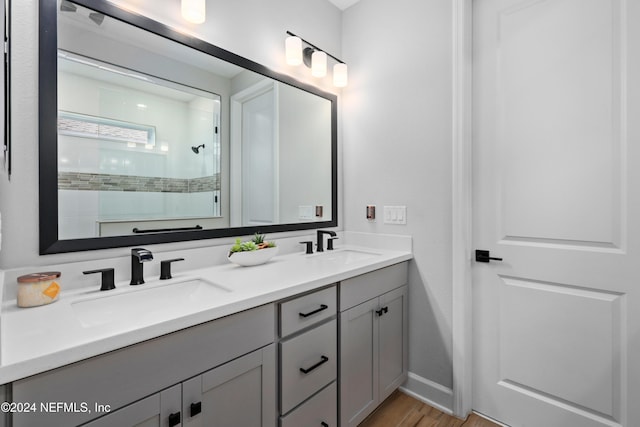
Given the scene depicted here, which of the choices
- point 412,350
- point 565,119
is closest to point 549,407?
point 412,350

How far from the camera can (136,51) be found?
4.42ft

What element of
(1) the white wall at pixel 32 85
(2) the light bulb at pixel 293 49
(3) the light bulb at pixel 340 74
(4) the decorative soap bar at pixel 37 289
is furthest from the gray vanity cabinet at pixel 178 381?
(3) the light bulb at pixel 340 74

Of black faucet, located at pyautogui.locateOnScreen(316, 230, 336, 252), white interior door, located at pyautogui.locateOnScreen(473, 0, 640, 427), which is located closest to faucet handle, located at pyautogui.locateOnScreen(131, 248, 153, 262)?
black faucet, located at pyautogui.locateOnScreen(316, 230, 336, 252)

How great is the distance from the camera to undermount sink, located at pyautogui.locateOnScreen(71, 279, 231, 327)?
915mm

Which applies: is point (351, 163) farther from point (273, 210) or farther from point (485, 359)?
point (485, 359)

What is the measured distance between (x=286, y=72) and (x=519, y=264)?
5.82ft

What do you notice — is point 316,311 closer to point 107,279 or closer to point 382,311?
point 382,311

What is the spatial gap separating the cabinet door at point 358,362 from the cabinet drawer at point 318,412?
0.05 metres

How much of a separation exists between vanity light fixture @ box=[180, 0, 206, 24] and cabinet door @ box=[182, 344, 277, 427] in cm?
150

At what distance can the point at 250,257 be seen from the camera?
61.5 inches

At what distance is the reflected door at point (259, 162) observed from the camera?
176cm

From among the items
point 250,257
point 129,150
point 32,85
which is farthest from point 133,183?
point 250,257

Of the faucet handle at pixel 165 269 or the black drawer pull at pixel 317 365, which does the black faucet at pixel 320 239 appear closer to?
the black drawer pull at pixel 317 365

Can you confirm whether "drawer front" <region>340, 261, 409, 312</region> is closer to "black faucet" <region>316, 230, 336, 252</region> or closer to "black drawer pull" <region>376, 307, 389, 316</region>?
"black drawer pull" <region>376, 307, 389, 316</region>
